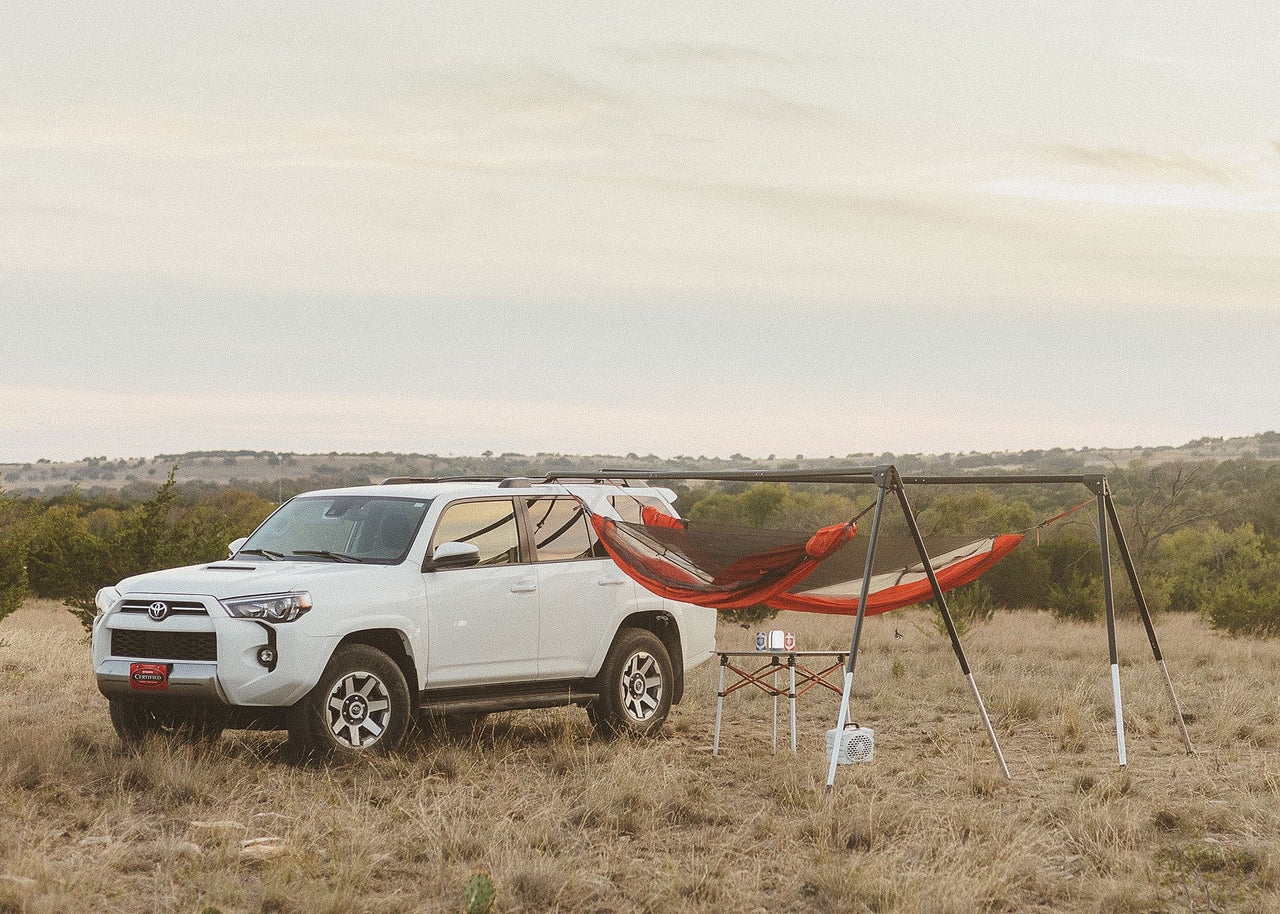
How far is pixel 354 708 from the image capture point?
30.8 ft

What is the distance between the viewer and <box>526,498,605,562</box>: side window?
10836mm

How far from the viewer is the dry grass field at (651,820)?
6.47 meters

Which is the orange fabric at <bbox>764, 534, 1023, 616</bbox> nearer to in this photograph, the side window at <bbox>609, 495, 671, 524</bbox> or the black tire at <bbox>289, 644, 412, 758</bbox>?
the side window at <bbox>609, 495, 671, 524</bbox>

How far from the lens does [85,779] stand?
872cm

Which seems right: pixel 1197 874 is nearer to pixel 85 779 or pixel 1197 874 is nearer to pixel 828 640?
pixel 85 779

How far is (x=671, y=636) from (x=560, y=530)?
154cm

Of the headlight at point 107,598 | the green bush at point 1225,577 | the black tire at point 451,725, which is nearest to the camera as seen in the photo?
the headlight at point 107,598

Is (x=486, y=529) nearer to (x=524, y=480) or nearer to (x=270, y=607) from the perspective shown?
(x=524, y=480)

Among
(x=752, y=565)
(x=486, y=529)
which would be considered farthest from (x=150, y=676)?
(x=752, y=565)

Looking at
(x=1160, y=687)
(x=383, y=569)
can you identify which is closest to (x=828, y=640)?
(x=1160, y=687)

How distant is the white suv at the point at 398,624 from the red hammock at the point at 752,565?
679 millimetres

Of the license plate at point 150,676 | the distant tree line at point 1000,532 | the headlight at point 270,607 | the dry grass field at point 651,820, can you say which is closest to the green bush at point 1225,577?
the distant tree line at point 1000,532

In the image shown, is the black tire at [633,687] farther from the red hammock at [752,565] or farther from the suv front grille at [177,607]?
the suv front grille at [177,607]

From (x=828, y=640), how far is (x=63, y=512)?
43.7 feet
